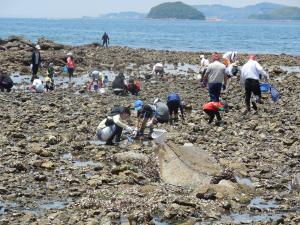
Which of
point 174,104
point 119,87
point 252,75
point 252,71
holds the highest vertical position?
point 252,71

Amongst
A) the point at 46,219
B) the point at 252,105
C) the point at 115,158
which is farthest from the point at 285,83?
the point at 46,219

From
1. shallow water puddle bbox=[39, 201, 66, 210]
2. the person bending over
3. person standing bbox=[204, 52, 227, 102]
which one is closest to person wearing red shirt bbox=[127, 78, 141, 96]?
person standing bbox=[204, 52, 227, 102]

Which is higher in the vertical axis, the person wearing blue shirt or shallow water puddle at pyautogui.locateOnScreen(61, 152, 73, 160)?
the person wearing blue shirt

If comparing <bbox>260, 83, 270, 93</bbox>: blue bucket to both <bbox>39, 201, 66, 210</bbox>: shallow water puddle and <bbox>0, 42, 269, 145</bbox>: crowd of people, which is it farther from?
<bbox>39, 201, 66, 210</bbox>: shallow water puddle

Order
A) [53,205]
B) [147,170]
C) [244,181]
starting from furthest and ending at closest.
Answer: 1. [147,170]
2. [244,181]
3. [53,205]

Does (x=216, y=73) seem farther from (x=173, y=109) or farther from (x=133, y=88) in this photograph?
(x=133, y=88)

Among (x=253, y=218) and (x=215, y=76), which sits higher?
(x=215, y=76)

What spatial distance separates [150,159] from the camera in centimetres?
1214

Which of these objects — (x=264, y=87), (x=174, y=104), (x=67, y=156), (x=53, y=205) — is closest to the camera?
(x=53, y=205)

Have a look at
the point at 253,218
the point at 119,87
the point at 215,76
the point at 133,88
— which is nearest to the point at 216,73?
the point at 215,76

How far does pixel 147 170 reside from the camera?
38.3 ft

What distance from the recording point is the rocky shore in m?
9.32

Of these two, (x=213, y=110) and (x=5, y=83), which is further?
(x=5, y=83)

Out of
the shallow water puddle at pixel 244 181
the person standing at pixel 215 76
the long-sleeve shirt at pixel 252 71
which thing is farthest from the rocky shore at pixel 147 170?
the long-sleeve shirt at pixel 252 71
